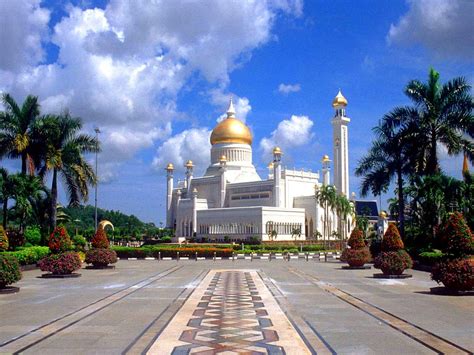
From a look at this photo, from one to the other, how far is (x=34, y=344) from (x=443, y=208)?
86.0ft

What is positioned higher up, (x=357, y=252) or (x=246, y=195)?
(x=246, y=195)

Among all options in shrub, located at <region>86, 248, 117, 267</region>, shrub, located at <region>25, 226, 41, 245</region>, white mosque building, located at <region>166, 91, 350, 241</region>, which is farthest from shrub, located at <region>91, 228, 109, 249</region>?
white mosque building, located at <region>166, 91, 350, 241</region>

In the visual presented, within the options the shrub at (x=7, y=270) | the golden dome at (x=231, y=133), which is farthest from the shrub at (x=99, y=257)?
the golden dome at (x=231, y=133)

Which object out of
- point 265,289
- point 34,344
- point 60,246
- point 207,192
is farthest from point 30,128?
point 207,192

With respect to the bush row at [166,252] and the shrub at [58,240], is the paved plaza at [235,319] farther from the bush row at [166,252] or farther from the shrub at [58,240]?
the bush row at [166,252]

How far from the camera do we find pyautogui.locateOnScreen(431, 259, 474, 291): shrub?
16.0 metres

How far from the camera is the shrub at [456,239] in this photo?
54.8ft

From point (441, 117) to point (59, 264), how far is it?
20406mm

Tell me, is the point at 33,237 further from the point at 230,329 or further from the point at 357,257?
the point at 230,329

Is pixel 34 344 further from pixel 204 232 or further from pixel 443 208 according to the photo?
pixel 204 232

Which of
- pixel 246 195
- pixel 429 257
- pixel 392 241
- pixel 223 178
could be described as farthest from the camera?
pixel 223 178

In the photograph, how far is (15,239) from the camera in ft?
95.7

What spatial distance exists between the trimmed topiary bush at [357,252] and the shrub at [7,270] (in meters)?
17.6

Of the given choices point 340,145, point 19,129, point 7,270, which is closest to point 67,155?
point 19,129
